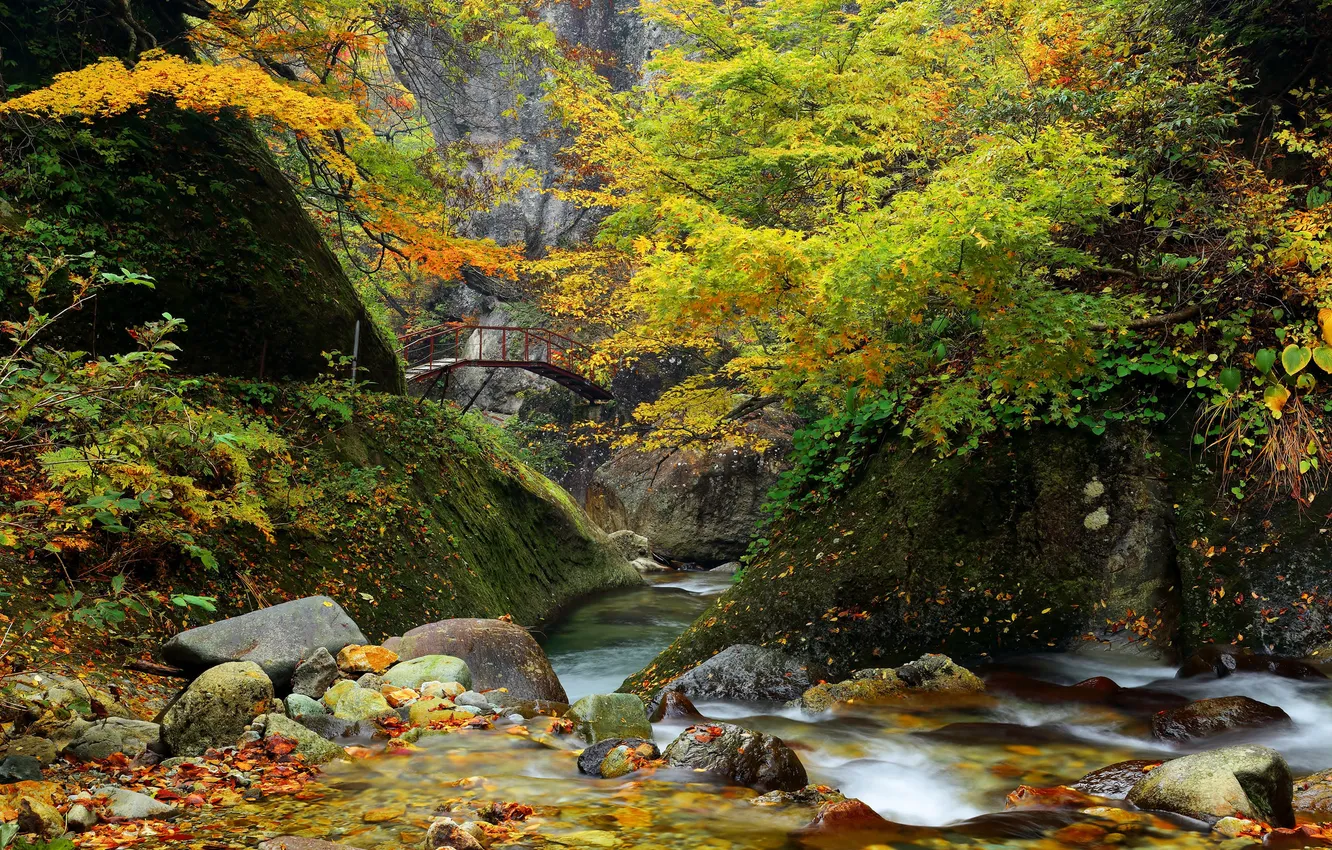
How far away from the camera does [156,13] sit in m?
10.9

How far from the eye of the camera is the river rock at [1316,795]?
3.91 m

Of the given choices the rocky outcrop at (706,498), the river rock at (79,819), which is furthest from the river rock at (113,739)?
the rocky outcrop at (706,498)

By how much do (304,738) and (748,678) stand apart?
3.84 meters

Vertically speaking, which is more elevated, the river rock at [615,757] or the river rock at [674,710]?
the river rock at [615,757]

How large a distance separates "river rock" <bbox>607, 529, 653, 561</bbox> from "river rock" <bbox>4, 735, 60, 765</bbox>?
1502cm

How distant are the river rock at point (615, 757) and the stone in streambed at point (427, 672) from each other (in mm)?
1686

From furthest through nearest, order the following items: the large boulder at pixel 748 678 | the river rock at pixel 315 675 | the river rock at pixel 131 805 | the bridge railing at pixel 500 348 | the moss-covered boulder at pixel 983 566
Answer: the bridge railing at pixel 500 348 < the large boulder at pixel 748 678 < the moss-covered boulder at pixel 983 566 < the river rock at pixel 315 675 < the river rock at pixel 131 805

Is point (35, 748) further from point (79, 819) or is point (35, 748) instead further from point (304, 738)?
point (304, 738)

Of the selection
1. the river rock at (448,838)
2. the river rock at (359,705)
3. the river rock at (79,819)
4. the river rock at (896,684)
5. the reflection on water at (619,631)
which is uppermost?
the river rock at (79,819)

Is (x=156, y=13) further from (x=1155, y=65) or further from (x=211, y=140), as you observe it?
(x=1155, y=65)

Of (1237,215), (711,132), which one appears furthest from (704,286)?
(711,132)

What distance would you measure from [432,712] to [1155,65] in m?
7.84

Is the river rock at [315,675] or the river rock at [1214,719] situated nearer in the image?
the river rock at [1214,719]

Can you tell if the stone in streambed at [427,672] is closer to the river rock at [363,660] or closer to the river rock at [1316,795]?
the river rock at [363,660]
